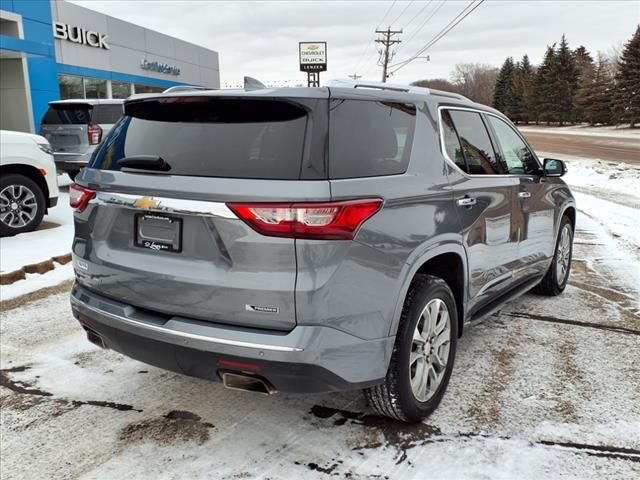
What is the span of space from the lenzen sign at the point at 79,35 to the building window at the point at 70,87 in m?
1.62

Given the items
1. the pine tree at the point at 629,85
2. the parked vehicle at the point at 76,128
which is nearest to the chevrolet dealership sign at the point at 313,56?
the pine tree at the point at 629,85

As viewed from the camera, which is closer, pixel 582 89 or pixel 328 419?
pixel 328 419

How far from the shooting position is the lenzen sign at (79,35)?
2362cm

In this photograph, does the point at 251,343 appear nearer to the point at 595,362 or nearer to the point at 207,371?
the point at 207,371

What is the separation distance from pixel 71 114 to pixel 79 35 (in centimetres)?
1556

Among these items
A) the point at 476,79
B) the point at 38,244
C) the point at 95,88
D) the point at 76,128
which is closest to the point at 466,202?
the point at 38,244

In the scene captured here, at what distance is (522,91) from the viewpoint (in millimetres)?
82250

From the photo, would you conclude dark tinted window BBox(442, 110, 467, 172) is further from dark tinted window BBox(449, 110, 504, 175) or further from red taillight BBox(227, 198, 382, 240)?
red taillight BBox(227, 198, 382, 240)

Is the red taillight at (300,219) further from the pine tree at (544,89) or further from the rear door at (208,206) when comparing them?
the pine tree at (544,89)

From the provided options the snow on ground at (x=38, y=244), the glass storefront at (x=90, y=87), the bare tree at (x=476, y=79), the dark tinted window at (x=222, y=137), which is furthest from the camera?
the bare tree at (x=476, y=79)

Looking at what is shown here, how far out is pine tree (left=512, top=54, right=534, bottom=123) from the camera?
78.3 meters

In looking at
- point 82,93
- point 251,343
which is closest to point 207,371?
point 251,343

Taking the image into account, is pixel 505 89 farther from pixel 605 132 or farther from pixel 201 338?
pixel 201 338

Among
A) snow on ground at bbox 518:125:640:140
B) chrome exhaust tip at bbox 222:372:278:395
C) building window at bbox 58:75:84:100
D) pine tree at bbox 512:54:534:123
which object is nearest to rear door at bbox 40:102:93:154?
chrome exhaust tip at bbox 222:372:278:395
